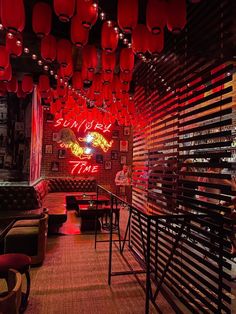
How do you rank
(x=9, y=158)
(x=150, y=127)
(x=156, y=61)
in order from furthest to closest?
(x=9, y=158) → (x=150, y=127) → (x=156, y=61)

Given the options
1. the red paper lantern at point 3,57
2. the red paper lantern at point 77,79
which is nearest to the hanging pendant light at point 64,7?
the red paper lantern at point 3,57

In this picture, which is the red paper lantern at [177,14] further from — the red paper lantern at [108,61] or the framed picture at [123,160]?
the framed picture at [123,160]

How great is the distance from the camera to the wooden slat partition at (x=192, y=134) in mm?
2207

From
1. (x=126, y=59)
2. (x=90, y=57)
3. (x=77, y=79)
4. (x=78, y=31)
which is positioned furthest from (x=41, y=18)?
(x=77, y=79)

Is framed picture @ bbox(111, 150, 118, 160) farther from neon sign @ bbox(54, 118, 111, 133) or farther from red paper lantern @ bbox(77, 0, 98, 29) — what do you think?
red paper lantern @ bbox(77, 0, 98, 29)

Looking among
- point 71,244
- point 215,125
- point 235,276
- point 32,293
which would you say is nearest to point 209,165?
point 215,125

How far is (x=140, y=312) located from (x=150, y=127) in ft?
8.38

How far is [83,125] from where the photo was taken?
1029cm

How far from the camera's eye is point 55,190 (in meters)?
9.61

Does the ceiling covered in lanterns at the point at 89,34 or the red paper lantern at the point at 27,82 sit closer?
the ceiling covered in lanterns at the point at 89,34

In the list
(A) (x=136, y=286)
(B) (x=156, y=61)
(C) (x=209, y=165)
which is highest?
(B) (x=156, y=61)

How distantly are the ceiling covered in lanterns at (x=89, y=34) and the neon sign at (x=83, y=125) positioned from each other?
3318 millimetres

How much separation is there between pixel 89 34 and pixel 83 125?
616 centimetres

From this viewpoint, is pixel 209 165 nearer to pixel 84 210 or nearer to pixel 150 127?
pixel 150 127
